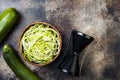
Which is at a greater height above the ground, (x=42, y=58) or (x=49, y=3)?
(x=49, y=3)

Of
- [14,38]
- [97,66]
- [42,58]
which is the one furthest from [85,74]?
[14,38]

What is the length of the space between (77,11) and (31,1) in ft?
1.19

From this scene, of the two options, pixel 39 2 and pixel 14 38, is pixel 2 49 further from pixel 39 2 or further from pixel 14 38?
pixel 39 2

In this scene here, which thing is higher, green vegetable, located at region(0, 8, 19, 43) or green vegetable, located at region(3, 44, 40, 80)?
green vegetable, located at region(0, 8, 19, 43)

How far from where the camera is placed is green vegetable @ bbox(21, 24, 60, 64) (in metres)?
2.46

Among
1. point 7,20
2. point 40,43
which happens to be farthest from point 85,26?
point 7,20

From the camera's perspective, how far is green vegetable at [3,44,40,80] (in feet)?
8.04

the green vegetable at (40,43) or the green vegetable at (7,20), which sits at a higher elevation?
the green vegetable at (7,20)

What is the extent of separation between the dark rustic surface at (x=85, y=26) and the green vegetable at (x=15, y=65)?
0.09 metres

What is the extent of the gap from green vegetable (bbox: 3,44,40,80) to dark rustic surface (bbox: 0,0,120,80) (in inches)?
3.6

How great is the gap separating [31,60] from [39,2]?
→ 460 mm

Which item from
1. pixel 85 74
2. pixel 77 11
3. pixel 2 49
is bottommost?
pixel 85 74

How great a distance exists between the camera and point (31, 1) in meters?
2.61

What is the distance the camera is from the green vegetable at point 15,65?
2449mm
